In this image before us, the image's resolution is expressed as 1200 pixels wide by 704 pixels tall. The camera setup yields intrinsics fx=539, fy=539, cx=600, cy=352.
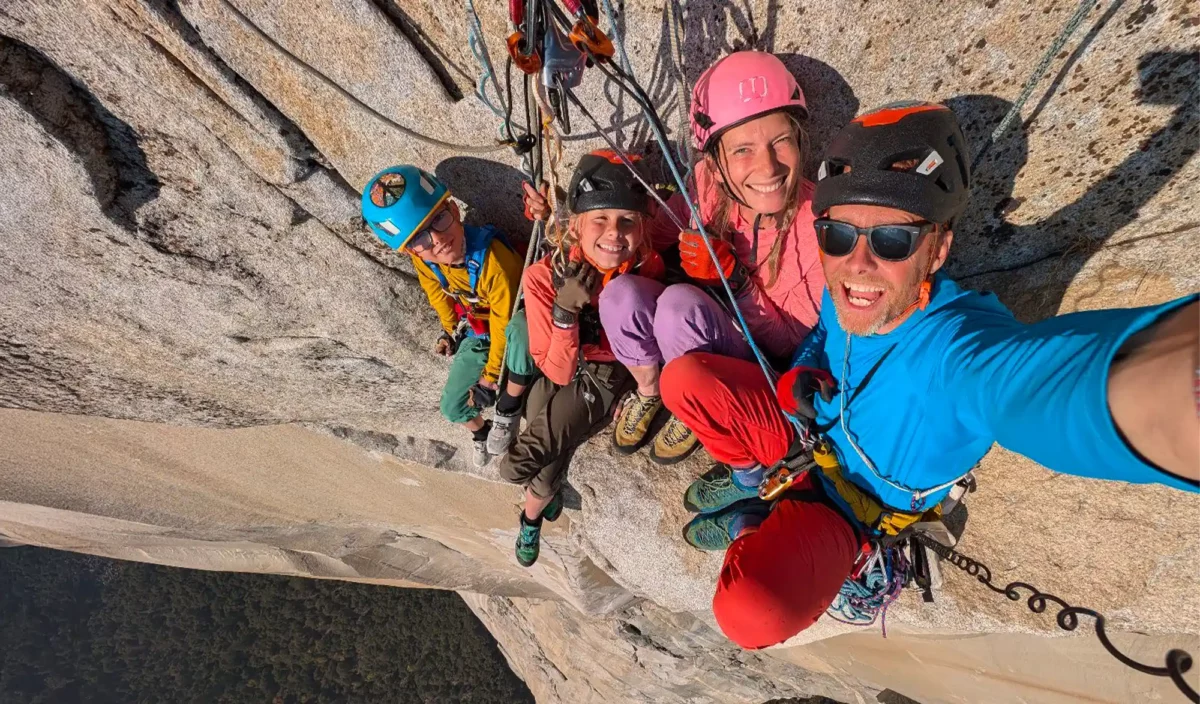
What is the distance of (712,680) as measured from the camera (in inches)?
248

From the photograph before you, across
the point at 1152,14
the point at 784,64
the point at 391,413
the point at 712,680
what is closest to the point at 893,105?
the point at 784,64

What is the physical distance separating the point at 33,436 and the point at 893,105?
7050 millimetres

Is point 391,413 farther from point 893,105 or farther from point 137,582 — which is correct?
point 137,582

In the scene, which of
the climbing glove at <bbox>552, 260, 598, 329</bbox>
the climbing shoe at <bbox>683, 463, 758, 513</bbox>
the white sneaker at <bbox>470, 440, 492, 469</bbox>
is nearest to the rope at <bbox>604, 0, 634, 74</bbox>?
the climbing glove at <bbox>552, 260, 598, 329</bbox>

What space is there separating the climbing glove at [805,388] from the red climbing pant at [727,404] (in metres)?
0.14

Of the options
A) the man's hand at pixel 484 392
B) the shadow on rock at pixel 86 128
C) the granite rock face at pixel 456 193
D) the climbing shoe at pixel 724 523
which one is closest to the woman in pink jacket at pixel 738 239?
the granite rock face at pixel 456 193

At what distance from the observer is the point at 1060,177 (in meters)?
1.93

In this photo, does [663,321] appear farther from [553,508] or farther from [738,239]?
[553,508]

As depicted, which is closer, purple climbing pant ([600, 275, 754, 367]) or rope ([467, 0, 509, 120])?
rope ([467, 0, 509, 120])

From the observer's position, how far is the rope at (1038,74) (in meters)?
1.53

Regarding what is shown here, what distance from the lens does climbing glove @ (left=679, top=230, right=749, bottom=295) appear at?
2184 millimetres

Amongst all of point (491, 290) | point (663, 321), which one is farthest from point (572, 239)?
point (491, 290)

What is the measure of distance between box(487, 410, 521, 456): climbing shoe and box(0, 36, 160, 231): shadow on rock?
2060 millimetres

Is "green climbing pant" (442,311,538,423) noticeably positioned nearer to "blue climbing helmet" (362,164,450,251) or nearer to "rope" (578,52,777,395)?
"blue climbing helmet" (362,164,450,251)
